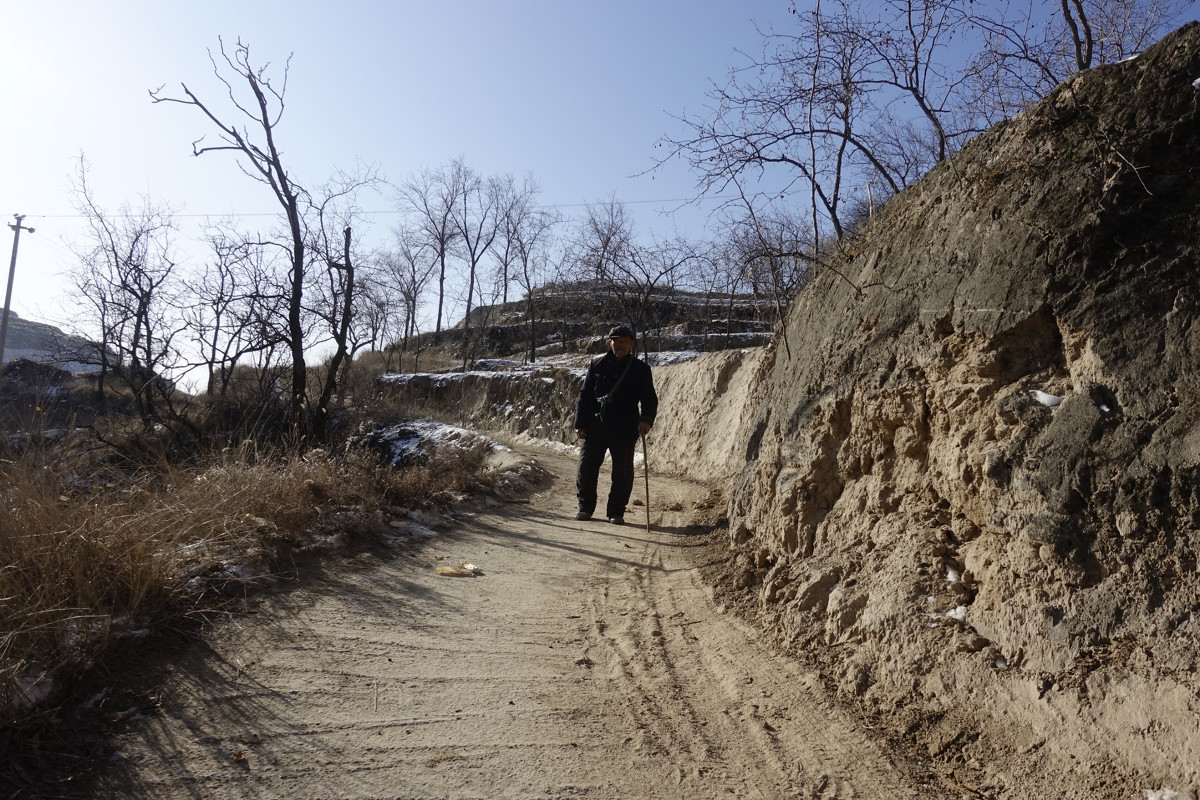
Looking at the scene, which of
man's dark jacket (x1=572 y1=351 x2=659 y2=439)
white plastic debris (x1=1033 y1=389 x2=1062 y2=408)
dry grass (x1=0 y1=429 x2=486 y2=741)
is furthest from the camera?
man's dark jacket (x1=572 y1=351 x2=659 y2=439)

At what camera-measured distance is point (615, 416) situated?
754 cm

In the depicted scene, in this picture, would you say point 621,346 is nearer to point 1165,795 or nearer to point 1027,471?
point 1027,471

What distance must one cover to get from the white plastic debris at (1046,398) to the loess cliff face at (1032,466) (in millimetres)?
14

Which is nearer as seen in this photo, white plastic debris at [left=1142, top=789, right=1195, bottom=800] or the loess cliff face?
white plastic debris at [left=1142, top=789, right=1195, bottom=800]

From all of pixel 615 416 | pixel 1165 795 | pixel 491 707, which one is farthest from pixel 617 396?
Answer: pixel 1165 795

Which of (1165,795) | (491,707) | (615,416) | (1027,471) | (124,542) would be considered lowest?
(491,707)

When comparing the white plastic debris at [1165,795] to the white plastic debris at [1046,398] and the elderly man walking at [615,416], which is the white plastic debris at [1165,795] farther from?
the elderly man walking at [615,416]

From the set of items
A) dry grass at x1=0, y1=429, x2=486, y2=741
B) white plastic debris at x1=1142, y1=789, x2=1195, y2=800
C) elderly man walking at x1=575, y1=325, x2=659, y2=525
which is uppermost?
elderly man walking at x1=575, y1=325, x2=659, y2=525

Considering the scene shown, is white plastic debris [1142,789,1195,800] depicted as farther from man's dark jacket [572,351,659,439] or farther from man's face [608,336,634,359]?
man's face [608,336,634,359]

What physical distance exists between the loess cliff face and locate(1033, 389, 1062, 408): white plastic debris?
0.01m

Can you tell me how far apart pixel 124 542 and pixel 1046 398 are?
4.41m

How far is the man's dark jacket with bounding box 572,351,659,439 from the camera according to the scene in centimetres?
754

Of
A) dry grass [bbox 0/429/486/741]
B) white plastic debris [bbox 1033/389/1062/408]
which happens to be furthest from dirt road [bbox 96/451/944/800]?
white plastic debris [bbox 1033/389/1062/408]

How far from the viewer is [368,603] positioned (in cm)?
436
